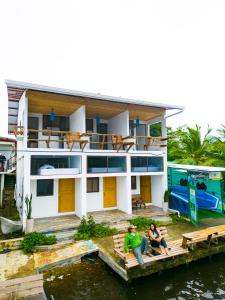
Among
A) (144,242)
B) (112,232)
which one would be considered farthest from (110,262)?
(112,232)

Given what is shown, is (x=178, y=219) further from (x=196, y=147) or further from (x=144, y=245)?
(x=196, y=147)

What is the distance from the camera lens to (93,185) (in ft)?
50.1

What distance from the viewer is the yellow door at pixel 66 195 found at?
14.2m

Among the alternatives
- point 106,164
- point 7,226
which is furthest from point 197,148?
point 7,226

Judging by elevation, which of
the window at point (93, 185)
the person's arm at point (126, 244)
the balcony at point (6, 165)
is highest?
the balcony at point (6, 165)

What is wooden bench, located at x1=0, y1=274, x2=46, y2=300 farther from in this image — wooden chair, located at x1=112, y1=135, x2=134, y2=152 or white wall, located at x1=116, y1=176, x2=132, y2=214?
wooden chair, located at x1=112, y1=135, x2=134, y2=152

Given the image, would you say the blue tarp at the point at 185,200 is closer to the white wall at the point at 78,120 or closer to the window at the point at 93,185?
the window at the point at 93,185

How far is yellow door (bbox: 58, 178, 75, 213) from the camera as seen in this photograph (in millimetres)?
14219

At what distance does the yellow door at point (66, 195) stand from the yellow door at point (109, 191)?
7.83 ft

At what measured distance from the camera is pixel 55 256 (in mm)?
8961

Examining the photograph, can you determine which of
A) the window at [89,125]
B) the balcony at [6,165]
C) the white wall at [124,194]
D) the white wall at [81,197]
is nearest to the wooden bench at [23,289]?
the white wall at [81,197]

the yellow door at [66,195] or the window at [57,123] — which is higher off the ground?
the window at [57,123]

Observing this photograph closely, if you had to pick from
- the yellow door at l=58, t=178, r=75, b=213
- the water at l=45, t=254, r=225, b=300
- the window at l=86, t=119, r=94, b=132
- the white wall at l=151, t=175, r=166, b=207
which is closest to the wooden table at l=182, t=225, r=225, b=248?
the water at l=45, t=254, r=225, b=300

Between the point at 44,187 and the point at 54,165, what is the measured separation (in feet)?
5.22
